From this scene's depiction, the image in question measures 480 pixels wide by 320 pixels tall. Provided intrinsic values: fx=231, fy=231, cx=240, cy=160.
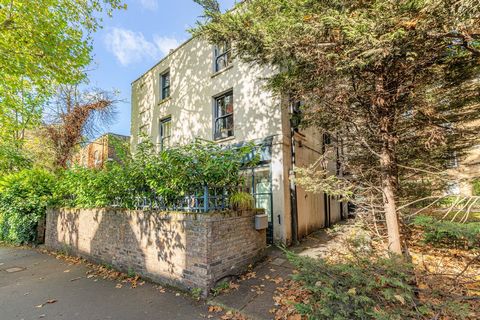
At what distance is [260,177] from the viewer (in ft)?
26.6

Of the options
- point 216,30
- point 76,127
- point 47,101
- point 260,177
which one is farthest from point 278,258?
point 47,101

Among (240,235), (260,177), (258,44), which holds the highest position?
(258,44)

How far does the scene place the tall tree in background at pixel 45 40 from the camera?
8008 millimetres

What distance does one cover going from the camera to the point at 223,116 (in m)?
9.68

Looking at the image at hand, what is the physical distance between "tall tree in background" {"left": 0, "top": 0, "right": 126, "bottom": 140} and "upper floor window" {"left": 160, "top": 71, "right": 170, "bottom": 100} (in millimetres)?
3749

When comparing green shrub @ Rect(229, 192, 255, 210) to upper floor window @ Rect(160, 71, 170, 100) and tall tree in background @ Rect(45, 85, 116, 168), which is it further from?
tall tree in background @ Rect(45, 85, 116, 168)

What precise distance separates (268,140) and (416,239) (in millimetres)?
5185

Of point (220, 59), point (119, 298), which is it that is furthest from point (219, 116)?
point (119, 298)

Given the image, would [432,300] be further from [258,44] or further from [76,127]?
[76,127]

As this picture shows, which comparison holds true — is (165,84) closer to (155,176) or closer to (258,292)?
(155,176)

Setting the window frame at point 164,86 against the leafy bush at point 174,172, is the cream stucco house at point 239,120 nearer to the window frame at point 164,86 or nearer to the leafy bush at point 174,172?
the window frame at point 164,86

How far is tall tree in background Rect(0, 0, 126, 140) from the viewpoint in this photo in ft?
26.3

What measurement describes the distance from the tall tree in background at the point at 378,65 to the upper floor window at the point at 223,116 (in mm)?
4024

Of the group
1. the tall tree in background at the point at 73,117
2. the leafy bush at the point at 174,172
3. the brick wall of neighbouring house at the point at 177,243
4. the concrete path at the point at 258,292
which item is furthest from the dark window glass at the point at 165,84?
the concrete path at the point at 258,292
